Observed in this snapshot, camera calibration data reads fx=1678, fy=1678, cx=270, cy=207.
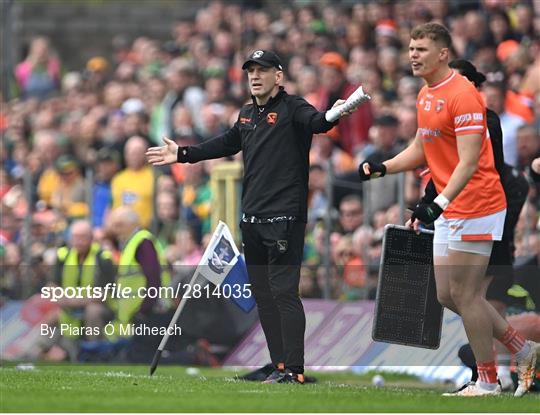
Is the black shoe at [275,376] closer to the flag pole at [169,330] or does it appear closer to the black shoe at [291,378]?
the black shoe at [291,378]

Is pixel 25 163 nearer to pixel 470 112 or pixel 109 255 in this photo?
pixel 109 255

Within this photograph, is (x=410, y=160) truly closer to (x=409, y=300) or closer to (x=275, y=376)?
(x=409, y=300)

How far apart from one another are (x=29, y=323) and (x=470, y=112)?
6211mm

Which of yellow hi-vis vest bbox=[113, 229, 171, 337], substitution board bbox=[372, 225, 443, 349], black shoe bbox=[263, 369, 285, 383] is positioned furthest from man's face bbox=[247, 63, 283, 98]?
yellow hi-vis vest bbox=[113, 229, 171, 337]

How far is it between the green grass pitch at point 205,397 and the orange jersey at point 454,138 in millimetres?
1318

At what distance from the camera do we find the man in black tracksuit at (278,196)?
12.4 meters

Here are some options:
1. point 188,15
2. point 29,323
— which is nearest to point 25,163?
point 188,15

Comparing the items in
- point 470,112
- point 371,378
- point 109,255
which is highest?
point 470,112

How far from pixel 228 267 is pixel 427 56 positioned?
2783 mm

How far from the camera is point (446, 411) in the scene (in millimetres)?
10492

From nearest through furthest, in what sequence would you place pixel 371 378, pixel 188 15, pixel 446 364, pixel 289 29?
pixel 446 364
pixel 371 378
pixel 289 29
pixel 188 15

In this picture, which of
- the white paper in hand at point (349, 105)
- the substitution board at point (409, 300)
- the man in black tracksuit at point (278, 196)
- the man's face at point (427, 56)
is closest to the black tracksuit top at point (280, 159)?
the man in black tracksuit at point (278, 196)

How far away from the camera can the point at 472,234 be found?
1143 centimetres

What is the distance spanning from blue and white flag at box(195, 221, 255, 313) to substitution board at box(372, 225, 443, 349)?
1252mm
